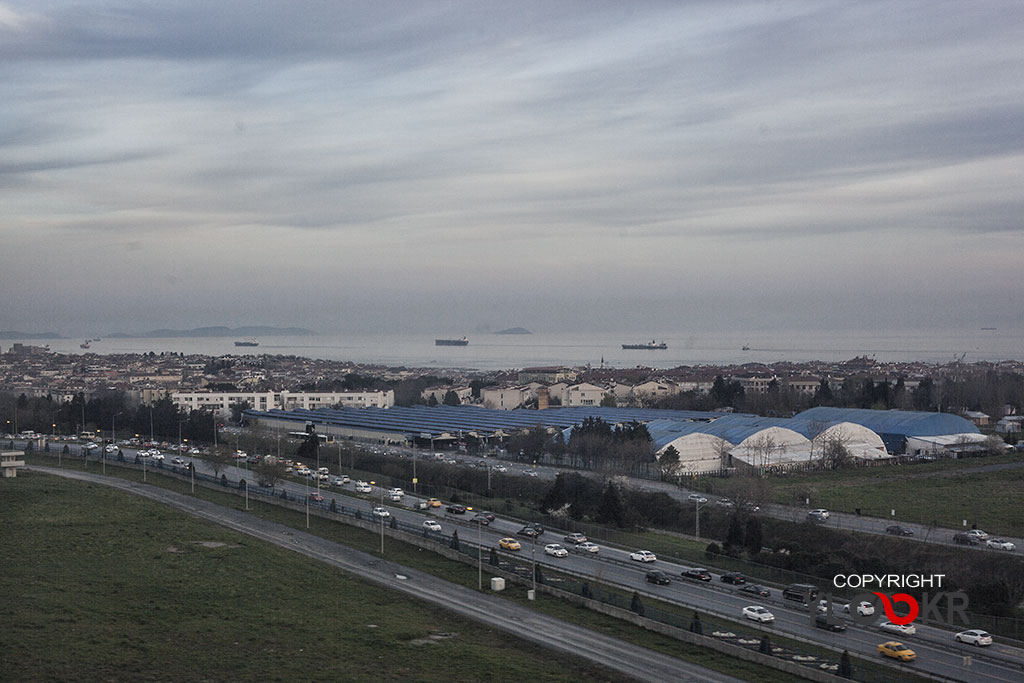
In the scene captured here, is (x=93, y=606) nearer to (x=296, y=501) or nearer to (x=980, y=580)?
(x=296, y=501)

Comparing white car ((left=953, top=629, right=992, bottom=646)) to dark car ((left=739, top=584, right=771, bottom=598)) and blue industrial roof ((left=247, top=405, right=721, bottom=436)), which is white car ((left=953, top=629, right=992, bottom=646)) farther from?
blue industrial roof ((left=247, top=405, right=721, bottom=436))

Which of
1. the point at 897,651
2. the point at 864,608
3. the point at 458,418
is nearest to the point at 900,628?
the point at 864,608

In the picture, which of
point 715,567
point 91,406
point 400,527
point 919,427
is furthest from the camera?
point 91,406

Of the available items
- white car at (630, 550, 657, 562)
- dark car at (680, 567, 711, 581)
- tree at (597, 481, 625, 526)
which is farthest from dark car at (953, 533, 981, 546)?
tree at (597, 481, 625, 526)

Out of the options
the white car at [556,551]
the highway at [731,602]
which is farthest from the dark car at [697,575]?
the white car at [556,551]

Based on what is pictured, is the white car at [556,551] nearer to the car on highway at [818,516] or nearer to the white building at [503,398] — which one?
the car on highway at [818,516]

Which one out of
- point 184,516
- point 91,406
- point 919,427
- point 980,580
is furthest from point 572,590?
point 91,406
